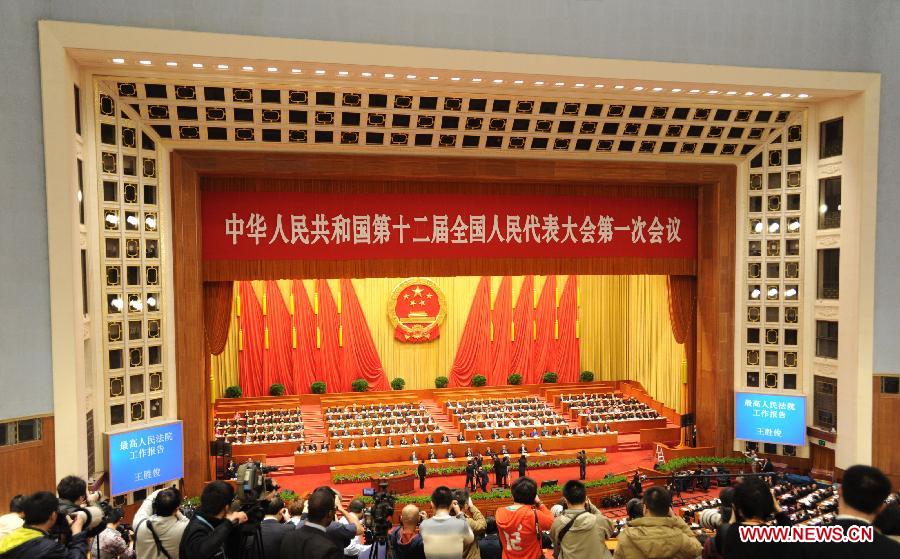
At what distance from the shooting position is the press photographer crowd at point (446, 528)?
2.54m

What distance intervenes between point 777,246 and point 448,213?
5481mm

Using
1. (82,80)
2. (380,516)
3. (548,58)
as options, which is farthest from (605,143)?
(380,516)

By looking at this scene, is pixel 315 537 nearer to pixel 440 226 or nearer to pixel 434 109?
pixel 434 109

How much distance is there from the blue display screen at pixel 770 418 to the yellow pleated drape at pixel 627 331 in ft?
12.2

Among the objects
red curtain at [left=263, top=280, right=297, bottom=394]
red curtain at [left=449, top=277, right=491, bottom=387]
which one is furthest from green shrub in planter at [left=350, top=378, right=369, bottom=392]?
red curtain at [left=449, top=277, right=491, bottom=387]

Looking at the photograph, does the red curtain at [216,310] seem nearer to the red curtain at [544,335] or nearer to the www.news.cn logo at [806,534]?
the red curtain at [544,335]

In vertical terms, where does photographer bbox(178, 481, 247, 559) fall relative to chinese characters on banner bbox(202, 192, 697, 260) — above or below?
below

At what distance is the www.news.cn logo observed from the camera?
2434 millimetres

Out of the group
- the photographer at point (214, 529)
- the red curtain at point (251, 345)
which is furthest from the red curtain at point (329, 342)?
the photographer at point (214, 529)

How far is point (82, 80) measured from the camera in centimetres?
872

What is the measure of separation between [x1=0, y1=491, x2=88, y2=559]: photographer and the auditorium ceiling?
6.31 metres

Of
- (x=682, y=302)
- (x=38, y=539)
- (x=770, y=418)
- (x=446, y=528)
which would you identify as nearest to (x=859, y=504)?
(x=446, y=528)

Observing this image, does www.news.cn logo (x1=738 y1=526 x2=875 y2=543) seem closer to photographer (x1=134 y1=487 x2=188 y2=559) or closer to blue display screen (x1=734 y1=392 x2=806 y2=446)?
photographer (x1=134 y1=487 x2=188 y2=559)

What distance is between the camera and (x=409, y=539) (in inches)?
153
